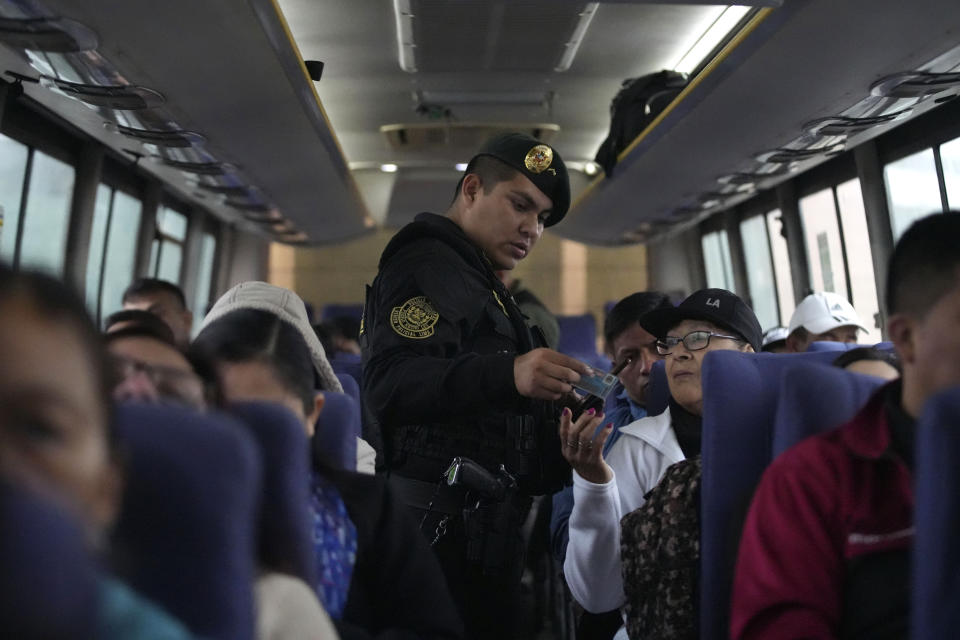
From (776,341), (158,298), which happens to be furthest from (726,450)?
(776,341)

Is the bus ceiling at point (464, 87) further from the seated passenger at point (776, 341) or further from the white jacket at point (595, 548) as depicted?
the white jacket at point (595, 548)

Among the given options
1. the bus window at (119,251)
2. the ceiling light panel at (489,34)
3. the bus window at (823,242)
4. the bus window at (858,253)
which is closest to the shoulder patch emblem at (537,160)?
the ceiling light panel at (489,34)

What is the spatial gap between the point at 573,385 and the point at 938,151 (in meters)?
4.65

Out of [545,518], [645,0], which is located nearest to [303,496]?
[645,0]

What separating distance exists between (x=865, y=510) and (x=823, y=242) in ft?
21.5

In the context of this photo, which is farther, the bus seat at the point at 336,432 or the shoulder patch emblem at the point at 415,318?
the shoulder patch emblem at the point at 415,318

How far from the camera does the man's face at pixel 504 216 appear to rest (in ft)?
8.64

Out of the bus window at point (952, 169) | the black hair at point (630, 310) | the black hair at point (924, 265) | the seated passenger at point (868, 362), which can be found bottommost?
the seated passenger at point (868, 362)

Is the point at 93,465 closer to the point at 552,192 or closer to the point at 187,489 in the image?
the point at 187,489

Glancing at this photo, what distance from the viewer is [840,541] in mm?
1509

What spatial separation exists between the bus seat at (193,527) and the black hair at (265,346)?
57 cm

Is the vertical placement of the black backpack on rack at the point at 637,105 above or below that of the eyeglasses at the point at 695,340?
above

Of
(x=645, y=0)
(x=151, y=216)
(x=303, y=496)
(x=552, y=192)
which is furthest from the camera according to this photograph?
(x=151, y=216)

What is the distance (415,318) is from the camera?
2.37 metres
